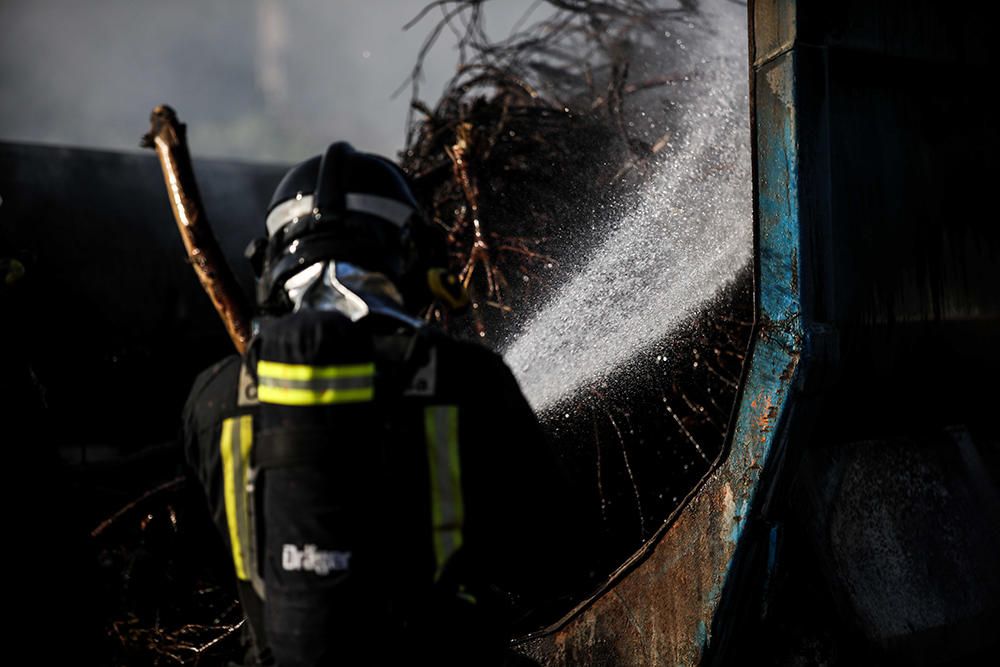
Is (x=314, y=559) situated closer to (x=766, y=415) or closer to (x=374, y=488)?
(x=374, y=488)

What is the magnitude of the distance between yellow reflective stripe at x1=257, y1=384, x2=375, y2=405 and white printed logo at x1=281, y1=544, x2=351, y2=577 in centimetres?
24

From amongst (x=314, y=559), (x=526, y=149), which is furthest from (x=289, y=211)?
(x=526, y=149)

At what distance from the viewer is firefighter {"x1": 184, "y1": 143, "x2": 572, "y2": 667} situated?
124 cm

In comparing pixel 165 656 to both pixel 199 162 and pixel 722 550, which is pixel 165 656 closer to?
pixel 722 550

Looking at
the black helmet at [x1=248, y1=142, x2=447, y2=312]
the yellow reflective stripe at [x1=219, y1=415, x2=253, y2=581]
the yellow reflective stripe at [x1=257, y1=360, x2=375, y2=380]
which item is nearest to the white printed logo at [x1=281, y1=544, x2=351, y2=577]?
the yellow reflective stripe at [x1=219, y1=415, x2=253, y2=581]

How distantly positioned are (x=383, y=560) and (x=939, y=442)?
6.40 feet

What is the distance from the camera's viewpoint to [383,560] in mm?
1278

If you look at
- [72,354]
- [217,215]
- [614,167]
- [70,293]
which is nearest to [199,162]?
[217,215]

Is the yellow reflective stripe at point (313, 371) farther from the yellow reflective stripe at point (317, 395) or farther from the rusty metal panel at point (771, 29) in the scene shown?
the rusty metal panel at point (771, 29)

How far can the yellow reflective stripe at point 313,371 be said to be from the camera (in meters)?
1.26

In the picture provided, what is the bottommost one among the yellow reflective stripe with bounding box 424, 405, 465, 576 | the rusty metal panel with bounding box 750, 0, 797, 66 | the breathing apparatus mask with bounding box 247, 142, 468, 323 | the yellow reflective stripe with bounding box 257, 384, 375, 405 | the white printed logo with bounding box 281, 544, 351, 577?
the white printed logo with bounding box 281, 544, 351, 577

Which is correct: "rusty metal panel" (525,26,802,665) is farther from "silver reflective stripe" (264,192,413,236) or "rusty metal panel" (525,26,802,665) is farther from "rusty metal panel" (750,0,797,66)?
"silver reflective stripe" (264,192,413,236)

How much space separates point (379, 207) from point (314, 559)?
78 centimetres

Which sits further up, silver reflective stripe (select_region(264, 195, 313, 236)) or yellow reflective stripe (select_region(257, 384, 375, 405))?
silver reflective stripe (select_region(264, 195, 313, 236))
